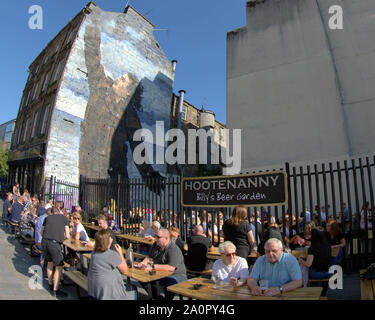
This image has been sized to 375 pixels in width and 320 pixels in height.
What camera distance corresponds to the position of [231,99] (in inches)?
631

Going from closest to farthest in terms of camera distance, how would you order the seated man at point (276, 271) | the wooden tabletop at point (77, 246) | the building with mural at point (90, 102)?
the seated man at point (276, 271), the wooden tabletop at point (77, 246), the building with mural at point (90, 102)

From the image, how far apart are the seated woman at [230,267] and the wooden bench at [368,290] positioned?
5.21 ft

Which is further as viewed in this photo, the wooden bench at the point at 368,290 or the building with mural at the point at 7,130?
the building with mural at the point at 7,130

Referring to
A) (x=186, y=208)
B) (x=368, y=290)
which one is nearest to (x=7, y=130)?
(x=186, y=208)

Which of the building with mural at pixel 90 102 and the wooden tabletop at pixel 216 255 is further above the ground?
the building with mural at pixel 90 102

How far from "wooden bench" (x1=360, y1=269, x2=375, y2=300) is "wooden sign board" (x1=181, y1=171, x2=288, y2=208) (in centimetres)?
243

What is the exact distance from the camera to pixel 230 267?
3.94m

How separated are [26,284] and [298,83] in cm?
1384

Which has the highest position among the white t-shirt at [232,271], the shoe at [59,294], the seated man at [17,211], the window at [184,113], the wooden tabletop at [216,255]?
the window at [184,113]

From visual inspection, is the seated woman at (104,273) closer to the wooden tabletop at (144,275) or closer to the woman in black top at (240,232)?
the wooden tabletop at (144,275)

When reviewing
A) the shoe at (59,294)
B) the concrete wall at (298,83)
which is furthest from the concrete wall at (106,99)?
the shoe at (59,294)

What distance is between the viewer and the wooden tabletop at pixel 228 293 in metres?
3.10

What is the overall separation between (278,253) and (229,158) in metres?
11.8
